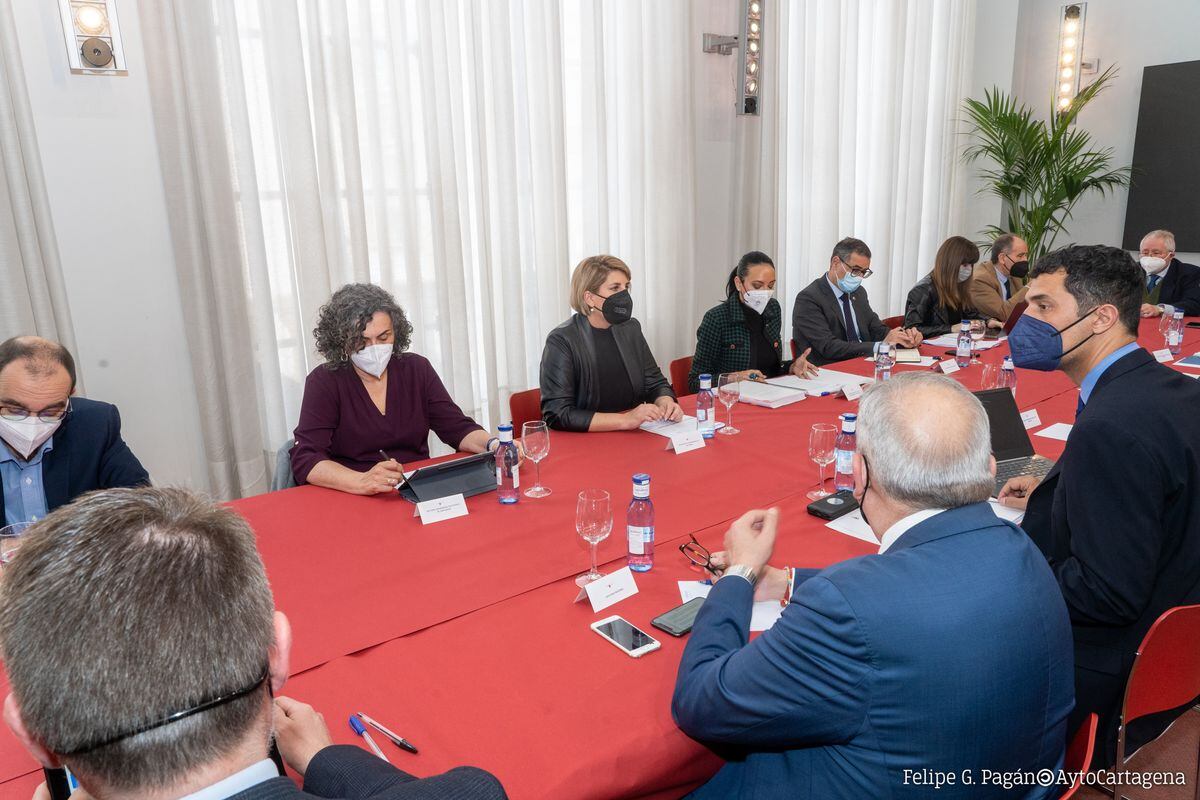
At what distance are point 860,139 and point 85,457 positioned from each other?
22.0ft

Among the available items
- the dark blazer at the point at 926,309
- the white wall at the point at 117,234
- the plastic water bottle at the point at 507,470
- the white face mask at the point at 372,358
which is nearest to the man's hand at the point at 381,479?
the plastic water bottle at the point at 507,470

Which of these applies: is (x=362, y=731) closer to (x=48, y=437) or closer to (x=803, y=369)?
(x=48, y=437)

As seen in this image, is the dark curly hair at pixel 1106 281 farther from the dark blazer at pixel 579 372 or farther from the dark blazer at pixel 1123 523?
the dark blazer at pixel 579 372

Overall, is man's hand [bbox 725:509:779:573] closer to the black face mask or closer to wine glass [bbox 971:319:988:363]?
the black face mask

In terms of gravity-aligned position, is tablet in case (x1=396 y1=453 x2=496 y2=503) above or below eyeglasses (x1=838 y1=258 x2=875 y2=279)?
below

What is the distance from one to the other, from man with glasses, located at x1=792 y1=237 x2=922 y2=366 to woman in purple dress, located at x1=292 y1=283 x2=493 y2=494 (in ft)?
8.40

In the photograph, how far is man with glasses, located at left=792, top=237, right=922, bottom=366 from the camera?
478cm

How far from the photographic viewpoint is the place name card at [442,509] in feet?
7.56

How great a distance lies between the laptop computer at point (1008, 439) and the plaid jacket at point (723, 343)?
5.32 ft

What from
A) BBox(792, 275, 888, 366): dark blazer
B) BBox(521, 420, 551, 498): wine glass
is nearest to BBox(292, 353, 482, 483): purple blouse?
BBox(521, 420, 551, 498): wine glass

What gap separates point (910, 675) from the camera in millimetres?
1203

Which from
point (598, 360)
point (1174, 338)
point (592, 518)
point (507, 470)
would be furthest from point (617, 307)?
point (1174, 338)

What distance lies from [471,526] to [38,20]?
3.24 metres

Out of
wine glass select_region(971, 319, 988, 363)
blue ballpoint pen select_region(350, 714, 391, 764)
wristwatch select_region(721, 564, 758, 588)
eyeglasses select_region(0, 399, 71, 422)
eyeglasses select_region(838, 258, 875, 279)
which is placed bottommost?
wine glass select_region(971, 319, 988, 363)
